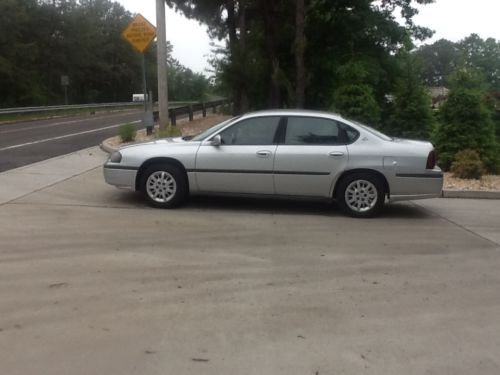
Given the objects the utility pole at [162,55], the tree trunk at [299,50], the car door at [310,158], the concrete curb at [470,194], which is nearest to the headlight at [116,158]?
the car door at [310,158]

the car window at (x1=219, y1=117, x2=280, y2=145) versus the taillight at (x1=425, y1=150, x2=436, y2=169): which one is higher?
the car window at (x1=219, y1=117, x2=280, y2=145)

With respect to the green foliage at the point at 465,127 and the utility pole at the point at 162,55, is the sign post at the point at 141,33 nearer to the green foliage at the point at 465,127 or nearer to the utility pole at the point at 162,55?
the utility pole at the point at 162,55

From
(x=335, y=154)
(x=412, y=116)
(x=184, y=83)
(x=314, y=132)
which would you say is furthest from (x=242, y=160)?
(x=184, y=83)

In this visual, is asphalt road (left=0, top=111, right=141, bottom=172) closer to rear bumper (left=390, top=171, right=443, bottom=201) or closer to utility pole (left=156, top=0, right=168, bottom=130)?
utility pole (left=156, top=0, right=168, bottom=130)

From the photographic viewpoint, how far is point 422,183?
7895 millimetres

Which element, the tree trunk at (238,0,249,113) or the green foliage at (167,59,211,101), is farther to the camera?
the green foliage at (167,59,211,101)

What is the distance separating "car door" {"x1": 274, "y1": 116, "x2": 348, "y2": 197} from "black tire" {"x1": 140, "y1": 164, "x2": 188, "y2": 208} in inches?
52.3

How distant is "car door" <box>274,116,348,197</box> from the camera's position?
791cm

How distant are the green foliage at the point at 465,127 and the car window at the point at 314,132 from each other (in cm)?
439

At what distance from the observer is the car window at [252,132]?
817cm

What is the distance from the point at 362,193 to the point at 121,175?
337 cm

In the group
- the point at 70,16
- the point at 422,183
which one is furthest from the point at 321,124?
the point at 70,16

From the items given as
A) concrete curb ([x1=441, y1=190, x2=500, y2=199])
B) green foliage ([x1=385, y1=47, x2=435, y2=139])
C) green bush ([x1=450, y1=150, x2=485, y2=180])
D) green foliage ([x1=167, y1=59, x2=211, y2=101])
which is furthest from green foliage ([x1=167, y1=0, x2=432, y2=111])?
green foliage ([x1=167, y1=59, x2=211, y2=101])

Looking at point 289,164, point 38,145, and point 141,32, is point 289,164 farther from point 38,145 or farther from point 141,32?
point 38,145
